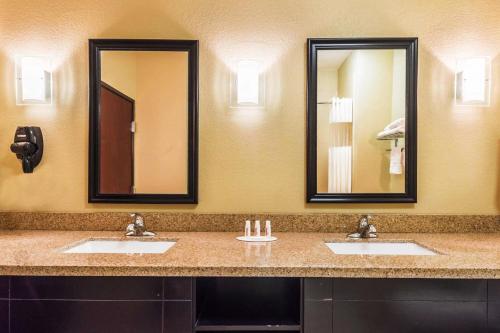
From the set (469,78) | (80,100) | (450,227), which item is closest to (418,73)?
(469,78)

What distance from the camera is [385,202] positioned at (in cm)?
195

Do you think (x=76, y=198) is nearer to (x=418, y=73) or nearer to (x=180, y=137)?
(x=180, y=137)

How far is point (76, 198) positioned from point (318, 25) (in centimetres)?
162

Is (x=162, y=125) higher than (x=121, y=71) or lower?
lower

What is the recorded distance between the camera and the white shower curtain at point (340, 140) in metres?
1.94

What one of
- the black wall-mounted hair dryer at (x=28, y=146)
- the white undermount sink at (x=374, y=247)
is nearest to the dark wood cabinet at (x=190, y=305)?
the white undermount sink at (x=374, y=247)

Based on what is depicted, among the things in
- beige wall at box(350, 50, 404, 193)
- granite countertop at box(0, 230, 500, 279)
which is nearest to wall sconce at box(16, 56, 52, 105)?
granite countertop at box(0, 230, 500, 279)

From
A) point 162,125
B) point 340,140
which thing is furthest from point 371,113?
point 162,125

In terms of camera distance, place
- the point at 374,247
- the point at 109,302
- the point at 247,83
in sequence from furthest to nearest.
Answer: the point at 247,83
the point at 374,247
the point at 109,302

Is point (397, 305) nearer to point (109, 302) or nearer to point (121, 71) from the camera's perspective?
point (109, 302)

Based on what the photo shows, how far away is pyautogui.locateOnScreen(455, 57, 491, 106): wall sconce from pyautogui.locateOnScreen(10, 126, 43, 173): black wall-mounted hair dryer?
2263 mm

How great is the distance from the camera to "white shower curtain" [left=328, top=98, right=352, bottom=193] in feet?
6.35

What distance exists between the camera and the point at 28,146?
6.21 ft

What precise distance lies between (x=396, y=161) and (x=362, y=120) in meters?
0.28
